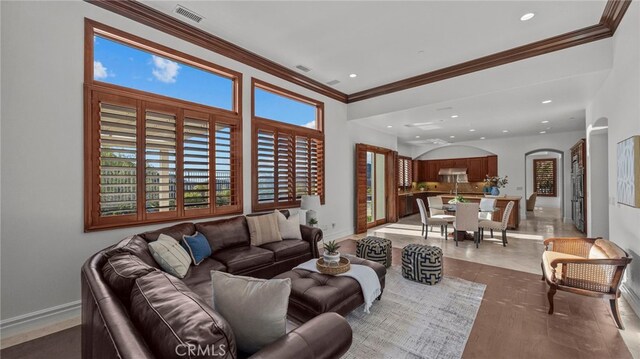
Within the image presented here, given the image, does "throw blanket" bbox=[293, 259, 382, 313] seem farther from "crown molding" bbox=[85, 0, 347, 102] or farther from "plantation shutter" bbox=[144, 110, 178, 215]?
"crown molding" bbox=[85, 0, 347, 102]

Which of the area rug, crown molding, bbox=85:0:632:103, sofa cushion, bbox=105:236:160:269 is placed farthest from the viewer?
crown molding, bbox=85:0:632:103

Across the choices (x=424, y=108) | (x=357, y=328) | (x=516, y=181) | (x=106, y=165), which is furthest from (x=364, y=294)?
(x=516, y=181)

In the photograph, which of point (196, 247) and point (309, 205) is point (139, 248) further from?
point (309, 205)

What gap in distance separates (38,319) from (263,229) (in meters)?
2.35

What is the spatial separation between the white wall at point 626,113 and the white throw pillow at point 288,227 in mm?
3808

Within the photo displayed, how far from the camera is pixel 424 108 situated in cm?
525

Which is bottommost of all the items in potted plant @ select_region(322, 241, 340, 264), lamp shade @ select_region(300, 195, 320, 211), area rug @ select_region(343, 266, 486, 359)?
area rug @ select_region(343, 266, 486, 359)

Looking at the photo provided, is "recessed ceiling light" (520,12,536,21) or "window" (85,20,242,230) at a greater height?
"recessed ceiling light" (520,12,536,21)

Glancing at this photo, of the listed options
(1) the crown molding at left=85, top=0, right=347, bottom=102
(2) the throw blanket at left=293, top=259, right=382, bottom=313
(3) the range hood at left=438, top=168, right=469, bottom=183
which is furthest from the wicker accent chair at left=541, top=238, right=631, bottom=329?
(3) the range hood at left=438, top=168, right=469, bottom=183

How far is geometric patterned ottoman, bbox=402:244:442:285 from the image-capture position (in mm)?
3479

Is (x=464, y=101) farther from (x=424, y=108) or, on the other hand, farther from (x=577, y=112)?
(x=577, y=112)

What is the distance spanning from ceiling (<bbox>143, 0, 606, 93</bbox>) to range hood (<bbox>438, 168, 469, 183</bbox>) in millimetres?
7024

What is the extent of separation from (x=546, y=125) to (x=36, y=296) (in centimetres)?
1022

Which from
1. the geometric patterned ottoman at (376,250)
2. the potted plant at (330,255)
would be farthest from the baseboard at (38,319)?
the geometric patterned ottoman at (376,250)
